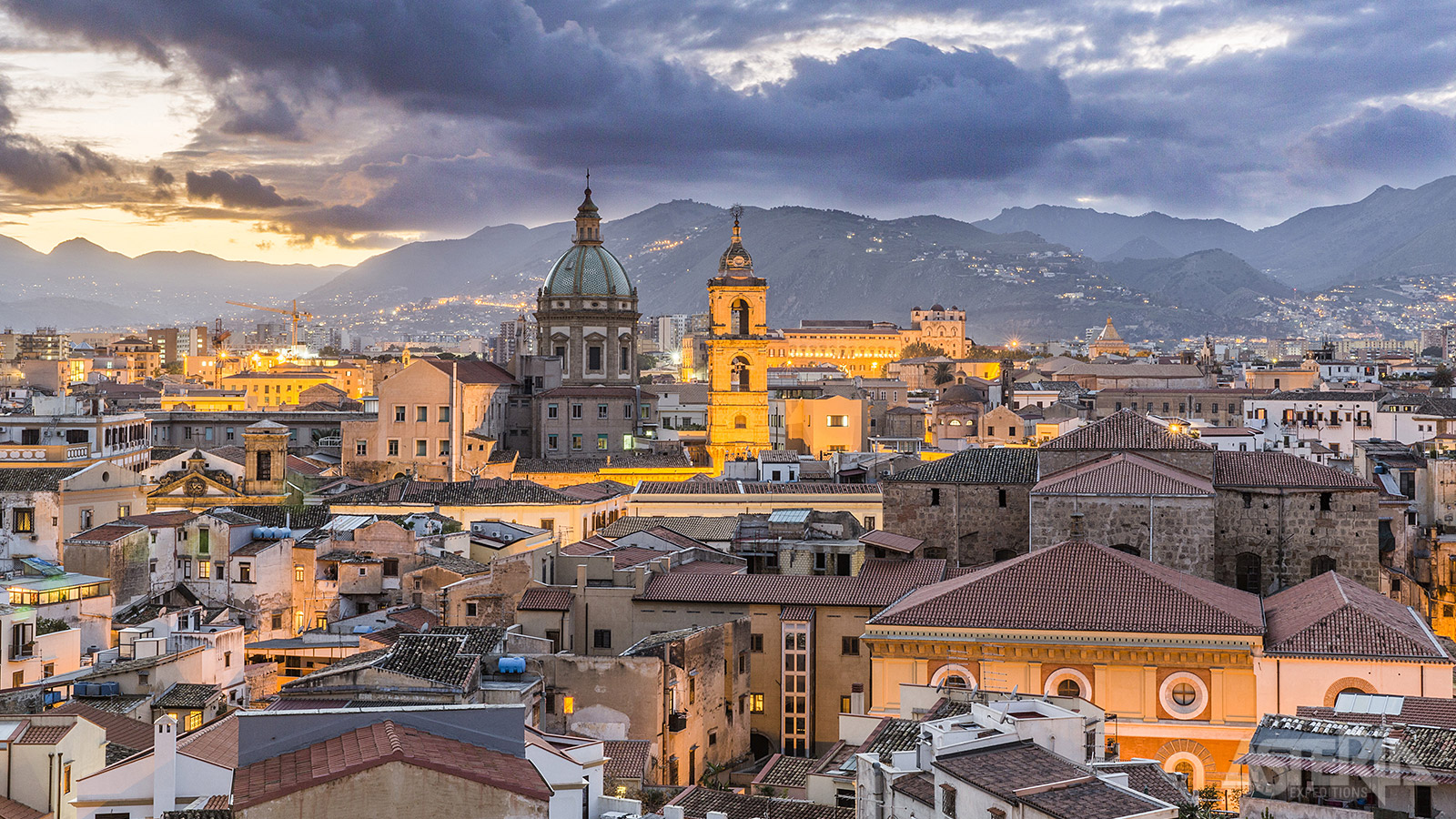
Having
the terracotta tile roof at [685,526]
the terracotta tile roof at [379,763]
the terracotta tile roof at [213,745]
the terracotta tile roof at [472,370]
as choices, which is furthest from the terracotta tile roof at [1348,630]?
the terracotta tile roof at [472,370]

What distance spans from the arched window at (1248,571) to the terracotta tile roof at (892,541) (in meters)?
8.12

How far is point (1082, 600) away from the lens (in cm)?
3077

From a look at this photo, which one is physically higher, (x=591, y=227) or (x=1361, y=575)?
(x=591, y=227)

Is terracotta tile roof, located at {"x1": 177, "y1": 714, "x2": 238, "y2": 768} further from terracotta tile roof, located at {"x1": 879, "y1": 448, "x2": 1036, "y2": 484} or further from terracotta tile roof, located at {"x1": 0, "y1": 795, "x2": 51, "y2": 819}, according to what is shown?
terracotta tile roof, located at {"x1": 879, "y1": 448, "x2": 1036, "y2": 484}

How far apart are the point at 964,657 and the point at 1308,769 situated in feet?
41.5

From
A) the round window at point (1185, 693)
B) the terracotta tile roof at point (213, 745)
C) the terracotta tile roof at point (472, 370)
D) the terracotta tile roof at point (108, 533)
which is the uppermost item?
the terracotta tile roof at point (472, 370)

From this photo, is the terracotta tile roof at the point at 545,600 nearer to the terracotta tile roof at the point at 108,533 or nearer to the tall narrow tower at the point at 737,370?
the terracotta tile roof at the point at 108,533

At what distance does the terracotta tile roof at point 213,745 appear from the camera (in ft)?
63.6

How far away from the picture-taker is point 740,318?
240ft

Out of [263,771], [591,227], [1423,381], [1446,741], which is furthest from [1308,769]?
[1423,381]

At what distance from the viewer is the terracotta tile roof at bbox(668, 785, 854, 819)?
22.6m

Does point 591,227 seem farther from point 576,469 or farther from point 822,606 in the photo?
point 822,606

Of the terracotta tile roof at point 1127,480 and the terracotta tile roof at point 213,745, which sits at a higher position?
the terracotta tile roof at point 1127,480

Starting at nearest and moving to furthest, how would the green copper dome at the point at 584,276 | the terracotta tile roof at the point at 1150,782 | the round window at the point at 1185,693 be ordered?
the terracotta tile roof at the point at 1150,782, the round window at the point at 1185,693, the green copper dome at the point at 584,276
